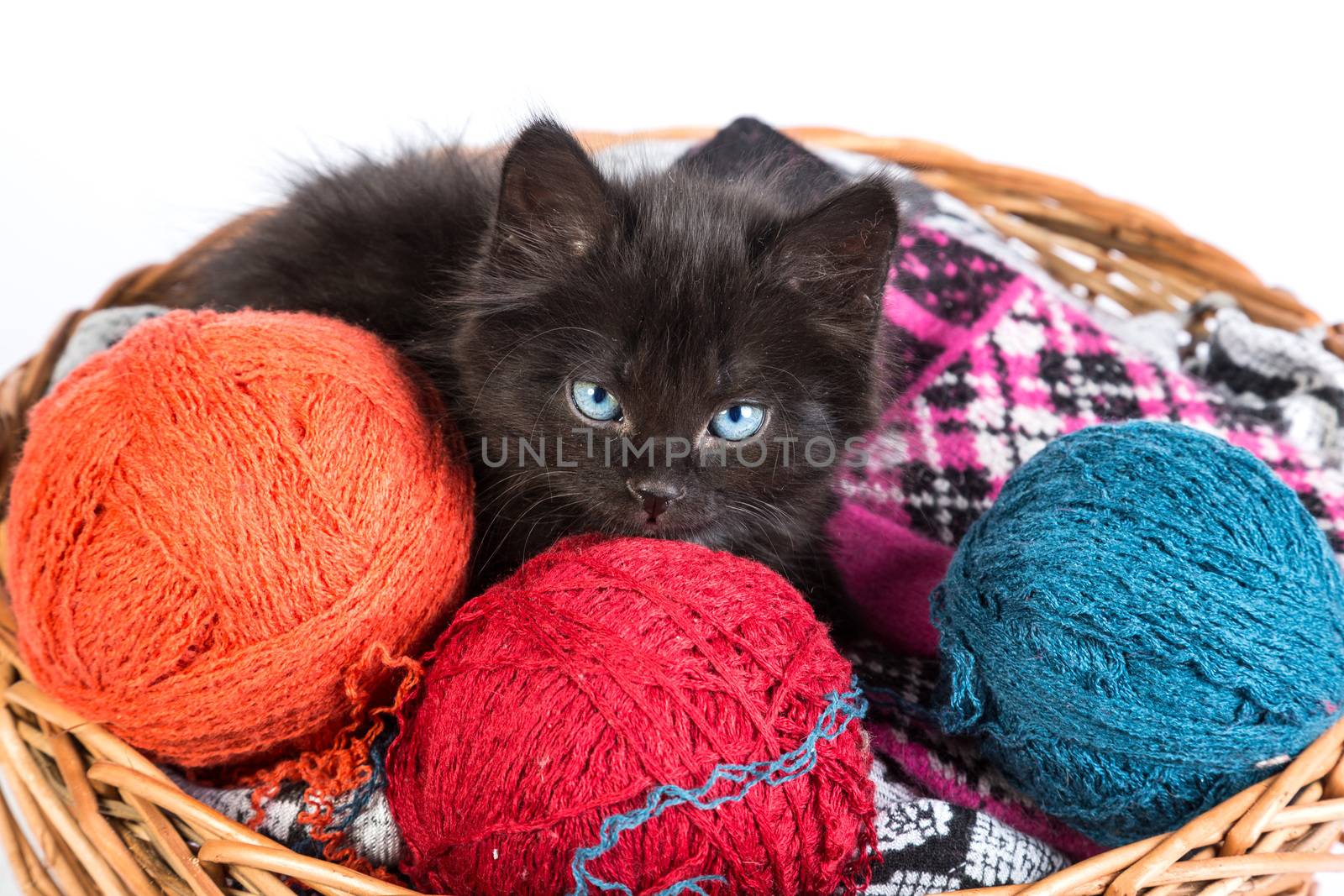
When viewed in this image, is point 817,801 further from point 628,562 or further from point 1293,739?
point 1293,739

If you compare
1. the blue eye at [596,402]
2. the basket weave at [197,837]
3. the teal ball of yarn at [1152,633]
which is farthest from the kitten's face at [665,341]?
the basket weave at [197,837]

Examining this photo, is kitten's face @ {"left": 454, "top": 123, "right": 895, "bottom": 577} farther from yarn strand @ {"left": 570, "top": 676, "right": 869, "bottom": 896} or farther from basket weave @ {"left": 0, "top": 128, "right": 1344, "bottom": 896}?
basket weave @ {"left": 0, "top": 128, "right": 1344, "bottom": 896}

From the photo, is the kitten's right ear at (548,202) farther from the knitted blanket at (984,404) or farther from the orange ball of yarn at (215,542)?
the knitted blanket at (984,404)

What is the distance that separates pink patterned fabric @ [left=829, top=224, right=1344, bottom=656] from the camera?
1645 mm

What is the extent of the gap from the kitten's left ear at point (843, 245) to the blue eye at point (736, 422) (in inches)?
6.6

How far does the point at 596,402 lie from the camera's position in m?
1.22

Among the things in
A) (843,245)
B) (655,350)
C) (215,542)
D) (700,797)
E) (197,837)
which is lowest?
(197,837)

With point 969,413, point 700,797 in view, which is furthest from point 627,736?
point 969,413

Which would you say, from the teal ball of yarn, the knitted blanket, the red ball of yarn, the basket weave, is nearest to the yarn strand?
the red ball of yarn

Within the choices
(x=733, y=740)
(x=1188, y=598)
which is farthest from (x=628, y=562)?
(x=1188, y=598)

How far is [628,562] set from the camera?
1.13m

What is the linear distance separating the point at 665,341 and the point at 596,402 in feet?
0.40

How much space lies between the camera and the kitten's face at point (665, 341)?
1184 millimetres

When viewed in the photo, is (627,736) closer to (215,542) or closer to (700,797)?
(700,797)
